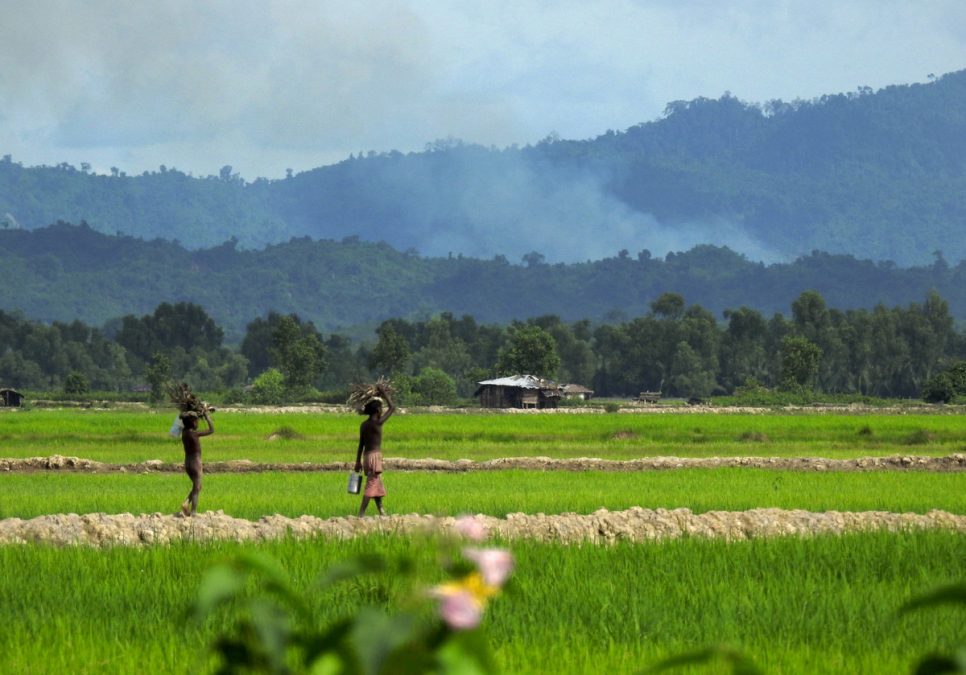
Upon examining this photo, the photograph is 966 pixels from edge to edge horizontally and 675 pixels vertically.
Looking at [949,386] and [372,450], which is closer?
[372,450]

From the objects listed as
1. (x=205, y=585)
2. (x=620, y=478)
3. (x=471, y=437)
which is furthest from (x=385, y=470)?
(x=205, y=585)

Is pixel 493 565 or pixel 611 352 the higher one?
pixel 611 352

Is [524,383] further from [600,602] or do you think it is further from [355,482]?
[600,602]

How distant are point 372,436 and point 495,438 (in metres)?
32.5

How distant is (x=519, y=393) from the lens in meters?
104

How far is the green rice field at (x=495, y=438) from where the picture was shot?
4281 centimetres

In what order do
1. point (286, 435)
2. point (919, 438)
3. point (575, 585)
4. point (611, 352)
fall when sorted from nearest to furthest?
point (575, 585) < point (919, 438) < point (286, 435) < point (611, 352)

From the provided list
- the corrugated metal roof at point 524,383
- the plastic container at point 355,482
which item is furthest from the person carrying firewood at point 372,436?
the corrugated metal roof at point 524,383

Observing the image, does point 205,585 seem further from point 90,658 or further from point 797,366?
point 797,366

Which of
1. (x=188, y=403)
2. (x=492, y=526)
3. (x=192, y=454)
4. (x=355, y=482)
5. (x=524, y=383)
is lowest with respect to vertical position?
(x=492, y=526)

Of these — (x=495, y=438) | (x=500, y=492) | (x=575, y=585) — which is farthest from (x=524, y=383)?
(x=575, y=585)

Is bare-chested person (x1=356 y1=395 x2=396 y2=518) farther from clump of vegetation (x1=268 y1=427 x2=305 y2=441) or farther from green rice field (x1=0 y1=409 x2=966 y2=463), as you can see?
clump of vegetation (x1=268 y1=427 x2=305 y2=441)

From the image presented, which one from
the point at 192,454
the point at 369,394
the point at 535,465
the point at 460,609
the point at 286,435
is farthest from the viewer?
the point at 286,435

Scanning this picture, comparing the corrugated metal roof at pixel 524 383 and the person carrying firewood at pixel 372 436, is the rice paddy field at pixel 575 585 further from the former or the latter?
the corrugated metal roof at pixel 524 383
